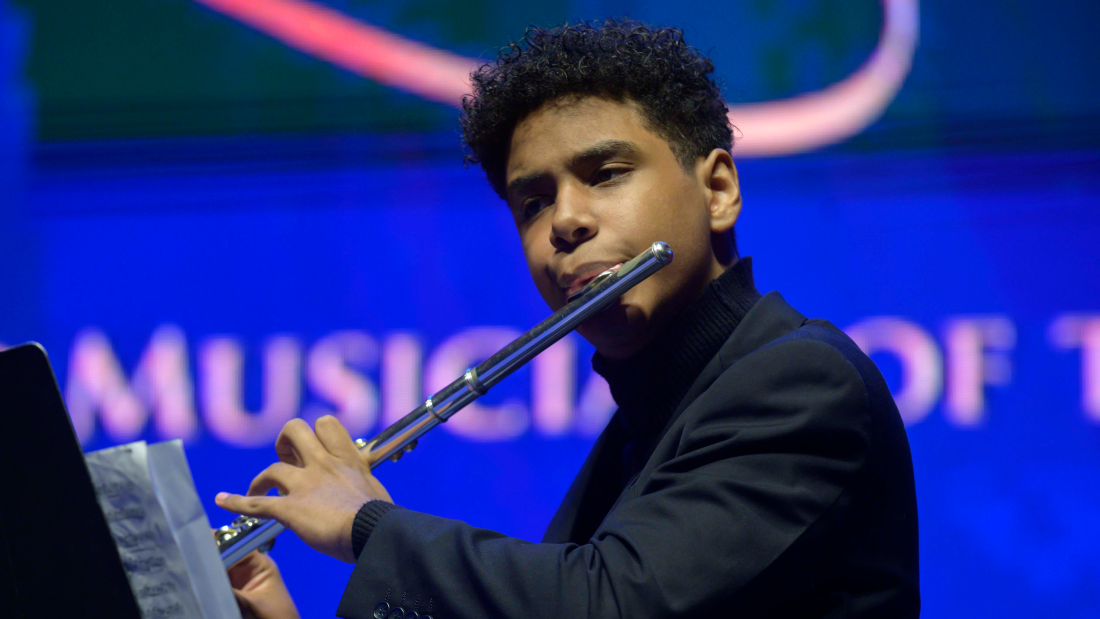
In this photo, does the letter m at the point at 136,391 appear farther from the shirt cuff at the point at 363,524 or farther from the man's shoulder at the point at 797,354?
the man's shoulder at the point at 797,354

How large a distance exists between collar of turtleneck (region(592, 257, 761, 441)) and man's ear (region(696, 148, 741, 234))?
0.07 metres

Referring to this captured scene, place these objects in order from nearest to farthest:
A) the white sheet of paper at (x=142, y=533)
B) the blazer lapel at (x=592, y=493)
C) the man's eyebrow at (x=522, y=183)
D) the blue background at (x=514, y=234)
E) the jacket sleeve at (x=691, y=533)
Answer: the white sheet of paper at (x=142, y=533)
the jacket sleeve at (x=691, y=533)
the man's eyebrow at (x=522, y=183)
the blazer lapel at (x=592, y=493)
the blue background at (x=514, y=234)

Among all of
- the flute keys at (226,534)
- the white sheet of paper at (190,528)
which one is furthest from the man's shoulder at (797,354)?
the flute keys at (226,534)

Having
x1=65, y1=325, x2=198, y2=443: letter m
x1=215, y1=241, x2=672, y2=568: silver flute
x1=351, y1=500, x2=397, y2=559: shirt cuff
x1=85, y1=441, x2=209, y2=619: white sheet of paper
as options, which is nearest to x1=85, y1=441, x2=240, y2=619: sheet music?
x1=85, y1=441, x2=209, y2=619: white sheet of paper

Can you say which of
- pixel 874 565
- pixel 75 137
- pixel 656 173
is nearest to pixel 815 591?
pixel 874 565

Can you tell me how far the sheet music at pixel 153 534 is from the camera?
69 centimetres

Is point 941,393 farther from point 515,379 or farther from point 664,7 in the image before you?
point 664,7

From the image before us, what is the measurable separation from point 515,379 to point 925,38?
1364 millimetres

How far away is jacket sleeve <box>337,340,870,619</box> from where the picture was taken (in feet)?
2.63

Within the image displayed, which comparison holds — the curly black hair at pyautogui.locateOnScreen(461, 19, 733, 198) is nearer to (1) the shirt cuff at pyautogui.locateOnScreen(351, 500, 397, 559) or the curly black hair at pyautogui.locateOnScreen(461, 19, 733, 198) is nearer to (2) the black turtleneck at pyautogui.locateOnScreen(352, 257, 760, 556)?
(2) the black turtleneck at pyautogui.locateOnScreen(352, 257, 760, 556)

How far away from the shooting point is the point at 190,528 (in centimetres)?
71

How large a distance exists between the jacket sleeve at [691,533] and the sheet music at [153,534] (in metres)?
0.19

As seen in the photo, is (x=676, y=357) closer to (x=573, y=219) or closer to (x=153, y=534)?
(x=573, y=219)

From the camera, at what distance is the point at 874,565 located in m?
0.92
